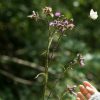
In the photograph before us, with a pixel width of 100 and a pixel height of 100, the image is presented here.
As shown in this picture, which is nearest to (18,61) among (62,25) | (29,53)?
(29,53)

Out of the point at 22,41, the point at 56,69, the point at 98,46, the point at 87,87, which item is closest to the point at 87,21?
the point at 98,46

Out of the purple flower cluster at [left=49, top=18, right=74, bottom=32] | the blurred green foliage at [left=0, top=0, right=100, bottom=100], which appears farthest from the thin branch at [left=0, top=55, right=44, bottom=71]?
the purple flower cluster at [left=49, top=18, right=74, bottom=32]

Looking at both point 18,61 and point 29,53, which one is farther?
point 29,53

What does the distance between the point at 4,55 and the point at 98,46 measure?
77.2 inches

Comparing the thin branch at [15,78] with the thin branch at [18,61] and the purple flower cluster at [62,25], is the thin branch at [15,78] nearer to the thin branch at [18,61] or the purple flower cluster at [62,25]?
the thin branch at [18,61]

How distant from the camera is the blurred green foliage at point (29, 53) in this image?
5.09 meters

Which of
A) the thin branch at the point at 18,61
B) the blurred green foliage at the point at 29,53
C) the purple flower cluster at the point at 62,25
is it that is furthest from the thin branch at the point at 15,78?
the purple flower cluster at the point at 62,25

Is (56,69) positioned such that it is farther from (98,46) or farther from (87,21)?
(98,46)

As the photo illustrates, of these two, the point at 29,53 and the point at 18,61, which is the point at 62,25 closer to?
the point at 18,61

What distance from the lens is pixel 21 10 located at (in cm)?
526

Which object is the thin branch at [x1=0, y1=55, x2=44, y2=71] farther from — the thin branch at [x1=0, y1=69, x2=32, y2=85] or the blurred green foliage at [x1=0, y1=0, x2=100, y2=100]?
the thin branch at [x1=0, y1=69, x2=32, y2=85]

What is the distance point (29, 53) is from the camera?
5.46 metres

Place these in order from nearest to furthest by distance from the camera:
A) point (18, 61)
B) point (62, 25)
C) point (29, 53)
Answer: point (62, 25) < point (18, 61) < point (29, 53)

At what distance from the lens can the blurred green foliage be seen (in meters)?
5.09
